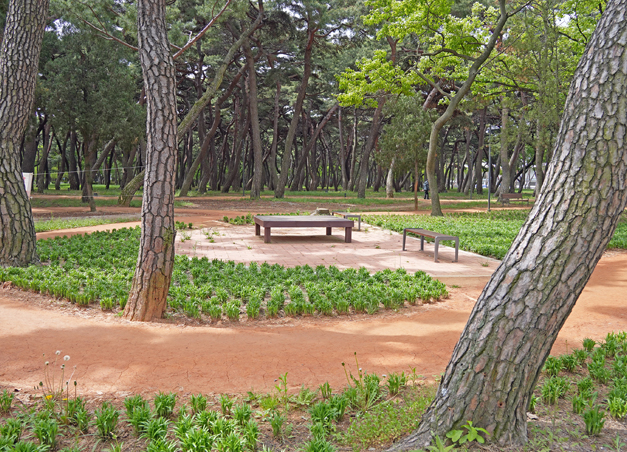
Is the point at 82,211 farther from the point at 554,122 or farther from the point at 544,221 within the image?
the point at 544,221

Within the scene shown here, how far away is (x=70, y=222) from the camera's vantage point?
15.6m

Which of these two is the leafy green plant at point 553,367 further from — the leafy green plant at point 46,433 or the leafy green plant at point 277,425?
the leafy green plant at point 46,433

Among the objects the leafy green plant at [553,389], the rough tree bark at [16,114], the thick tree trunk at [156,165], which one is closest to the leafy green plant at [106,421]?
the thick tree trunk at [156,165]

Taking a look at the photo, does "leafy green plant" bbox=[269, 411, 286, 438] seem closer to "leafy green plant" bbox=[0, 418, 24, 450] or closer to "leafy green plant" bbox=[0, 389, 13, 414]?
"leafy green plant" bbox=[0, 418, 24, 450]

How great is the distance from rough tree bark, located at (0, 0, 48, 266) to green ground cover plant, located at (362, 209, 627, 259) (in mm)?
8917

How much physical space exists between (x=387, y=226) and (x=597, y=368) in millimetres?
11761

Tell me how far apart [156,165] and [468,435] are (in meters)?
4.55

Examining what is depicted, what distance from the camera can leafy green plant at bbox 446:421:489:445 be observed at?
2744mm

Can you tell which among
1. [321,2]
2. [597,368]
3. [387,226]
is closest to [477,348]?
[597,368]

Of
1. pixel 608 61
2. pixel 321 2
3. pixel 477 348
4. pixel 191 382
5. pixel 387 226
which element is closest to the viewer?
pixel 608 61

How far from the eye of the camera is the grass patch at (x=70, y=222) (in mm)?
14003

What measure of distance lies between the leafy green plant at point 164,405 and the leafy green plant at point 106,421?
0.83 feet

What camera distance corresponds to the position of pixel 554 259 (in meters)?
2.69

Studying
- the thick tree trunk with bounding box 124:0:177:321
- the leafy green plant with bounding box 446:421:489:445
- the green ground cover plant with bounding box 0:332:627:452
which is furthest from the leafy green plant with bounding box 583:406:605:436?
the thick tree trunk with bounding box 124:0:177:321
